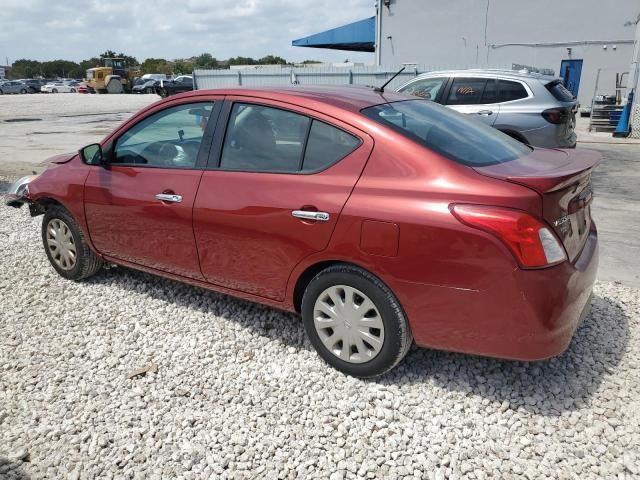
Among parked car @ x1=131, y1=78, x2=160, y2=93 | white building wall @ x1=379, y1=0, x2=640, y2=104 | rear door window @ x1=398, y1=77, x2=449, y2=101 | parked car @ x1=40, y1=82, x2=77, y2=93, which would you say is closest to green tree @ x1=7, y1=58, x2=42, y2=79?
parked car @ x1=40, y1=82, x2=77, y2=93

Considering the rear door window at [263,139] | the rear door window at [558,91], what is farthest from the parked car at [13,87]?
the rear door window at [263,139]

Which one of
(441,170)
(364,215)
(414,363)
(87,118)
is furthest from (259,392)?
(87,118)

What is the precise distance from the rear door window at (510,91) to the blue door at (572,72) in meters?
16.6

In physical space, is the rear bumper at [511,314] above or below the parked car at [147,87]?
below

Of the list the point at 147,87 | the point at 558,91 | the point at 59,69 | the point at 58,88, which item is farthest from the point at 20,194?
the point at 59,69

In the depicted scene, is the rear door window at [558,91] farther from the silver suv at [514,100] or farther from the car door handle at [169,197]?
the car door handle at [169,197]

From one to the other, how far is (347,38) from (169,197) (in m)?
31.4

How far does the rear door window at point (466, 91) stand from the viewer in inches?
330

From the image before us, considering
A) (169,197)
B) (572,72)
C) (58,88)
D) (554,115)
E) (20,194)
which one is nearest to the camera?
(169,197)

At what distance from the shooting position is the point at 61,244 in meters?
4.43

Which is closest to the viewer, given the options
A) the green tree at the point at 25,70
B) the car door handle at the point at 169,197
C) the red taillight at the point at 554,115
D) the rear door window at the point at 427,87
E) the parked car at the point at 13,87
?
the car door handle at the point at 169,197

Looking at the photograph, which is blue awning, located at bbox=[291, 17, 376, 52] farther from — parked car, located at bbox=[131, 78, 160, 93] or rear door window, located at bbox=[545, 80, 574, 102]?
rear door window, located at bbox=[545, 80, 574, 102]

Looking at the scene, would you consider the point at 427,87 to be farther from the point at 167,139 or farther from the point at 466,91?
the point at 167,139

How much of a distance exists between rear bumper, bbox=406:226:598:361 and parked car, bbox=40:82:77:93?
5864 cm
